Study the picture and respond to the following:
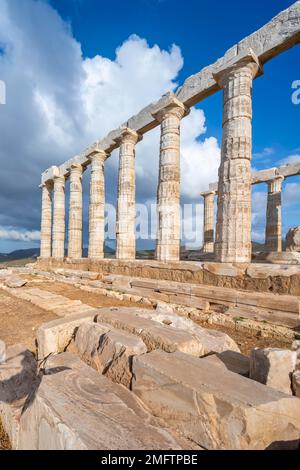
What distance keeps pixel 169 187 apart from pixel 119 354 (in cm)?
869

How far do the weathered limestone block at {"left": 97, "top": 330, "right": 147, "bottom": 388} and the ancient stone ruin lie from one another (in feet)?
0.07

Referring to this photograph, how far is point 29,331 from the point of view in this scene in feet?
19.8

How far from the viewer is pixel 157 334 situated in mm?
3535

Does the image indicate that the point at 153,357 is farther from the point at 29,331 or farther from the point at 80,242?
the point at 80,242

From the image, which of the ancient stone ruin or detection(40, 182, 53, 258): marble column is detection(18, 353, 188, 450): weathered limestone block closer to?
the ancient stone ruin

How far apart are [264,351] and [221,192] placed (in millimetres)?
6641

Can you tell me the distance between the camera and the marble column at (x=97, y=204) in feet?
52.1

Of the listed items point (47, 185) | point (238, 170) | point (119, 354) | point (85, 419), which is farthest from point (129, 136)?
point (85, 419)

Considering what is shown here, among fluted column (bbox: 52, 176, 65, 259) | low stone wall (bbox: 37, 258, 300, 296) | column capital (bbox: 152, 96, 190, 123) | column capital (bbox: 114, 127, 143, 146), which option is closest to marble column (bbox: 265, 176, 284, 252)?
column capital (bbox: 152, 96, 190, 123)

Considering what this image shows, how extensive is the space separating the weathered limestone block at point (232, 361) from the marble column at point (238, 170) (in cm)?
485

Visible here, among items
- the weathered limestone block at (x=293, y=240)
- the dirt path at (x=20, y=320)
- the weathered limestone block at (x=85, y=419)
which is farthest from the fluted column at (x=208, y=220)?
the weathered limestone block at (x=85, y=419)

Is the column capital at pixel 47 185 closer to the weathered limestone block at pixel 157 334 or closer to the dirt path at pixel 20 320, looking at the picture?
the dirt path at pixel 20 320

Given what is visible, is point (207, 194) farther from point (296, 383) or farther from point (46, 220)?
point (296, 383)
